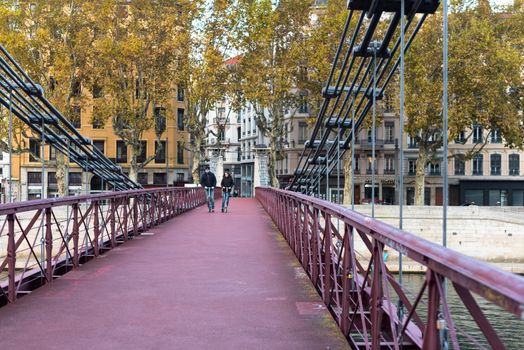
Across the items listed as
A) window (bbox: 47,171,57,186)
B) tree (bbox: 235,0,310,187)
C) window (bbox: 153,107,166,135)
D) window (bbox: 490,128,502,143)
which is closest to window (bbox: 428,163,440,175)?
window (bbox: 490,128,502,143)

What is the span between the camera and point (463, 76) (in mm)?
34094

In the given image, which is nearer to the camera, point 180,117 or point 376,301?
A: point 376,301

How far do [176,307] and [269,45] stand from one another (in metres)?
33.0

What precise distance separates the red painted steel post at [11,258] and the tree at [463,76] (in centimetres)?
2945

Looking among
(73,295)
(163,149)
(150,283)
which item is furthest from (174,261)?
(163,149)

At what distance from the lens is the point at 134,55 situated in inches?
1388

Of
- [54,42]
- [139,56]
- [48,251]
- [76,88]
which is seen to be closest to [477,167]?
[139,56]

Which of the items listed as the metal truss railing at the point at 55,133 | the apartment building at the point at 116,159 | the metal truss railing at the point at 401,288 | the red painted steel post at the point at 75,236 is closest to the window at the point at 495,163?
the apartment building at the point at 116,159

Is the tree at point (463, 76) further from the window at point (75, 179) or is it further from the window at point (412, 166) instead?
the window at point (75, 179)

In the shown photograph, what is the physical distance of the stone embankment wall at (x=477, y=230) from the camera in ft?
97.6

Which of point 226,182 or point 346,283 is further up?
point 226,182

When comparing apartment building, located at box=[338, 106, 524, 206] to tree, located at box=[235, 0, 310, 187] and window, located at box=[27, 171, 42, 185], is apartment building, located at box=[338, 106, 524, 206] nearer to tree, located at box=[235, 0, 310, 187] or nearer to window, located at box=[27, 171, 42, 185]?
tree, located at box=[235, 0, 310, 187]

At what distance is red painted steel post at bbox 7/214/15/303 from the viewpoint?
20.4 feet

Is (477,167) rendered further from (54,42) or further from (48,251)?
(48,251)
